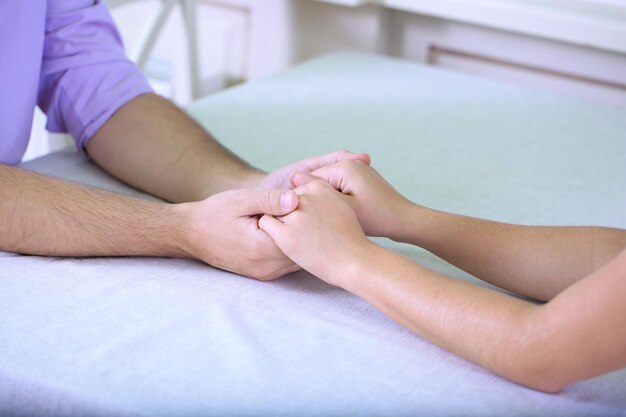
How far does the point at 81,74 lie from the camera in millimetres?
1458

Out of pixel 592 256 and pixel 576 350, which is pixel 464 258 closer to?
pixel 592 256

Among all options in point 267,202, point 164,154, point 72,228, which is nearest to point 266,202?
point 267,202

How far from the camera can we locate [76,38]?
1.46m

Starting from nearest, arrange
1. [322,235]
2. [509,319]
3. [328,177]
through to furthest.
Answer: [509,319], [322,235], [328,177]

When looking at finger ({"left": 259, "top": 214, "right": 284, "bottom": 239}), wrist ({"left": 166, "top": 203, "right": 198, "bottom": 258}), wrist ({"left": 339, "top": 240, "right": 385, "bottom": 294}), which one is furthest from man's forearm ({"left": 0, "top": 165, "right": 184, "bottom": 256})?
wrist ({"left": 339, "top": 240, "right": 385, "bottom": 294})

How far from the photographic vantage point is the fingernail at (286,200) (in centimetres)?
106

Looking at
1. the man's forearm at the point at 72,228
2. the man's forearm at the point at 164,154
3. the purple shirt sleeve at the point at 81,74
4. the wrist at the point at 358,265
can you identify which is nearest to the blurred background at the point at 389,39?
the purple shirt sleeve at the point at 81,74

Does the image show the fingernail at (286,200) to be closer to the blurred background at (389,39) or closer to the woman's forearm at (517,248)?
the woman's forearm at (517,248)

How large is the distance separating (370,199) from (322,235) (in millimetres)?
122

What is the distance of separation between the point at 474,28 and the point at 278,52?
0.51 metres

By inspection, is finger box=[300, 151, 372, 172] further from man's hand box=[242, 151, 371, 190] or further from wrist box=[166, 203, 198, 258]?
wrist box=[166, 203, 198, 258]

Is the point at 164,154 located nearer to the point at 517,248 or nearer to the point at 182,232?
the point at 182,232

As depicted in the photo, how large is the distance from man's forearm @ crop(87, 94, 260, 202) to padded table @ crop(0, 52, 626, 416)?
34 mm

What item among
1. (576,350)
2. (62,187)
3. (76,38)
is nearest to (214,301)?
(62,187)
